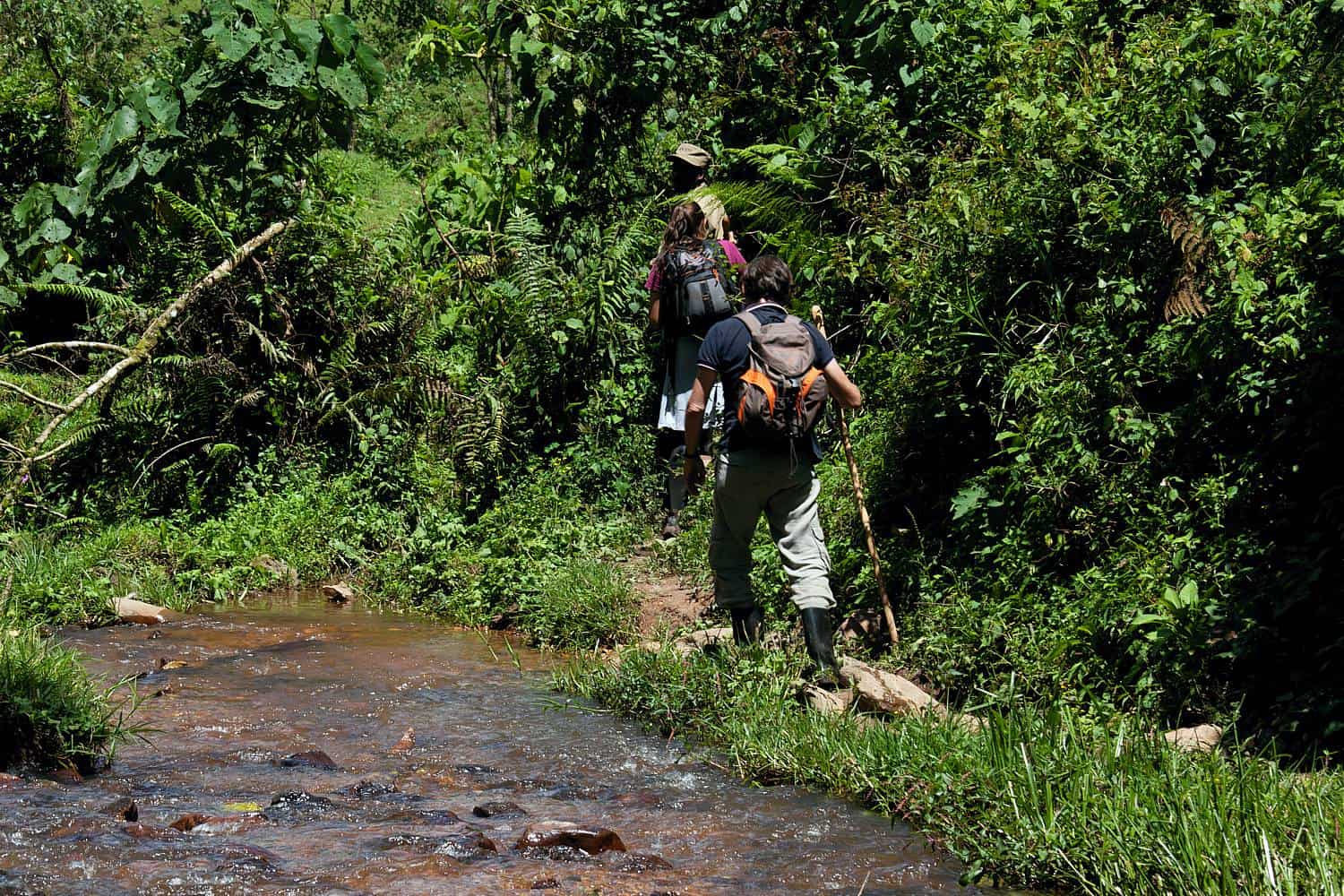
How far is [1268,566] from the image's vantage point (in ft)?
18.2

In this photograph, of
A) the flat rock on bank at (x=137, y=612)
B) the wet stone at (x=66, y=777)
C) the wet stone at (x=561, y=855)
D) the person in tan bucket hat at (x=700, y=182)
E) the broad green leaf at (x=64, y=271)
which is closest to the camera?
the wet stone at (x=561, y=855)

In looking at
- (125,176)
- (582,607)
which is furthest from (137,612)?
(582,607)

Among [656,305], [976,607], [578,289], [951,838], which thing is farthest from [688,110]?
[951,838]

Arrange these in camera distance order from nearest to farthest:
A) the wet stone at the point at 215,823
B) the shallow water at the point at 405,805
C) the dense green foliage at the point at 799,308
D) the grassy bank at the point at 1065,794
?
the grassy bank at the point at 1065,794 → the shallow water at the point at 405,805 → the wet stone at the point at 215,823 → the dense green foliage at the point at 799,308

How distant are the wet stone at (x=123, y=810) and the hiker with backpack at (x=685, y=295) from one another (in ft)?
13.7

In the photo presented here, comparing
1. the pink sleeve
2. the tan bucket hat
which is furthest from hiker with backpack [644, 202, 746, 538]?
the tan bucket hat

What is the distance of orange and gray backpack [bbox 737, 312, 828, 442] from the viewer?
19.2 ft

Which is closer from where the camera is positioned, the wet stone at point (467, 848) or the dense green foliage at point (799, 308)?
the wet stone at point (467, 848)

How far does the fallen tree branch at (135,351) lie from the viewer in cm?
950

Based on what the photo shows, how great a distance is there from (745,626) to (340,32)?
16.9ft

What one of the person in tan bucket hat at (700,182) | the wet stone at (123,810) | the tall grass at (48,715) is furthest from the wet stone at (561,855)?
the person in tan bucket hat at (700,182)

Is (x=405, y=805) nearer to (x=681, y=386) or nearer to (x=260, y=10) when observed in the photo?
(x=681, y=386)

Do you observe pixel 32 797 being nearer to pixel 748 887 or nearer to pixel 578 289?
pixel 748 887

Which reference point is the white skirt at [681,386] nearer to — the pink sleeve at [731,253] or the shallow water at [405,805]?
the pink sleeve at [731,253]
